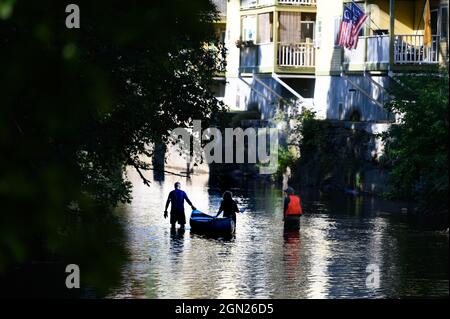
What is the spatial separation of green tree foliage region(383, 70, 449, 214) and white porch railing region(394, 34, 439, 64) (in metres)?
8.03

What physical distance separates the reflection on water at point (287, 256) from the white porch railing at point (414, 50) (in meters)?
6.24

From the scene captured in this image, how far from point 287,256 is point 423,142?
Answer: 748cm

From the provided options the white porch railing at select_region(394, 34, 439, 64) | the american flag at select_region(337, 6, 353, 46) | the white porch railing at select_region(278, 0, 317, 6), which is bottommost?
the white porch railing at select_region(394, 34, 439, 64)

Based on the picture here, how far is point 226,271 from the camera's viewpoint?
25891 millimetres

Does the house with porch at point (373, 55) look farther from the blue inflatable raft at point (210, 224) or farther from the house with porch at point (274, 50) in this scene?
the blue inflatable raft at point (210, 224)

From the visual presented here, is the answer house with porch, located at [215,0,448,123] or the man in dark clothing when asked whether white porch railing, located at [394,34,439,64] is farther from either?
the man in dark clothing

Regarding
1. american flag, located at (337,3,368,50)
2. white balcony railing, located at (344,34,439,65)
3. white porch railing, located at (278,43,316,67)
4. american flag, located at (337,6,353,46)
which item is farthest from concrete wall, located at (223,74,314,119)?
american flag, located at (337,3,368,50)

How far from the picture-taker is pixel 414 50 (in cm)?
4512

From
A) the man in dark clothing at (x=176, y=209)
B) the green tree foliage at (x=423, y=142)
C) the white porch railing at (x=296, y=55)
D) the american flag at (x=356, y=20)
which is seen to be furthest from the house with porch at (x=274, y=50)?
the man in dark clothing at (x=176, y=209)

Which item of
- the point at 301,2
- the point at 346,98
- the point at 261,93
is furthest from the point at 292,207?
the point at 261,93

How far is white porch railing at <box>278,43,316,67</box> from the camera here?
56188 millimetres

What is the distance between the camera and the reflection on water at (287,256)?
912 inches

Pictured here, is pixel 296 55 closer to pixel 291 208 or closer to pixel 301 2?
pixel 301 2
